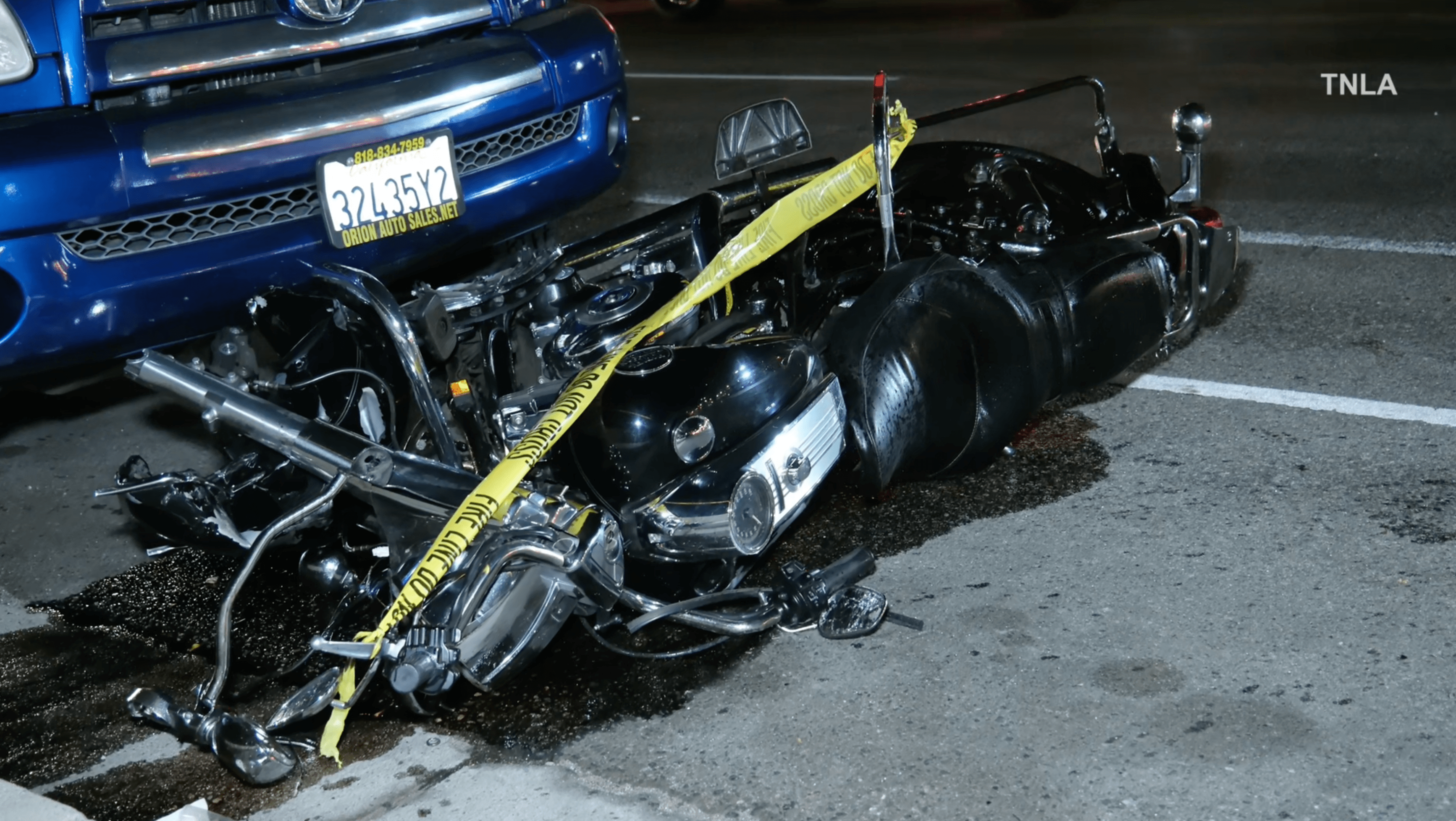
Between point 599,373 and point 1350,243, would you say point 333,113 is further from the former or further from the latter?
point 1350,243

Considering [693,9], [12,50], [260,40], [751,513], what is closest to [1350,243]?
[751,513]

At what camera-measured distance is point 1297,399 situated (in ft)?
14.4

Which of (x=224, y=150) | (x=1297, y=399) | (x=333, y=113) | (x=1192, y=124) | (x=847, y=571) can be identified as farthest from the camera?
(x=1297, y=399)

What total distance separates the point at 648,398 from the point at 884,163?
0.84 meters

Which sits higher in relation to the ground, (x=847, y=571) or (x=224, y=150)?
(x=224, y=150)

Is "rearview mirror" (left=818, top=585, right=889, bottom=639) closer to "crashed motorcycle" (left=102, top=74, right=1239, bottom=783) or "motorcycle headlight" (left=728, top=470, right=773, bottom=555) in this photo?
"crashed motorcycle" (left=102, top=74, right=1239, bottom=783)

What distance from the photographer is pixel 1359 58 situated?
9.64m

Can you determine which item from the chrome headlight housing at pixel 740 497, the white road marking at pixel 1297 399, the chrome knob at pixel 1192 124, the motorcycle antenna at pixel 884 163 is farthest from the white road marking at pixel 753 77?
the chrome headlight housing at pixel 740 497

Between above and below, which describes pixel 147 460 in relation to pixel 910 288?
below

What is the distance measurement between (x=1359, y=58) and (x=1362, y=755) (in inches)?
322

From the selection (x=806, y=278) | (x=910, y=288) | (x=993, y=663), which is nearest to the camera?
(x=993, y=663)

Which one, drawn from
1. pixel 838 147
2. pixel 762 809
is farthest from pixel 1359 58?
pixel 762 809

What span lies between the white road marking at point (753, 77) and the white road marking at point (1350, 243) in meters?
4.61

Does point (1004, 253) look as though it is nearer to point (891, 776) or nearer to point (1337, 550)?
point (1337, 550)
